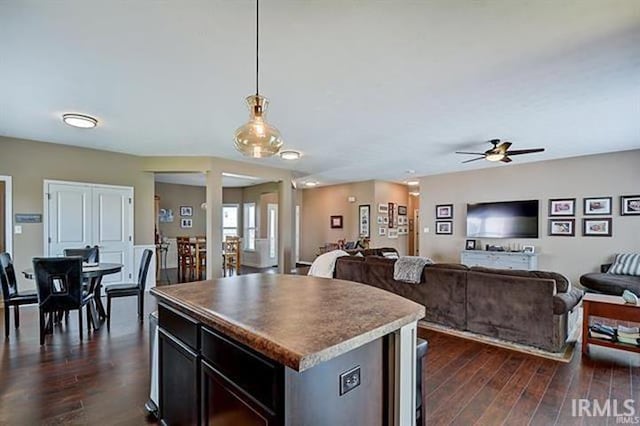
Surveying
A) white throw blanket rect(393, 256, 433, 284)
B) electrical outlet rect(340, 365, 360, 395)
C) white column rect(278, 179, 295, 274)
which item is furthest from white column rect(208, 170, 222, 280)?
electrical outlet rect(340, 365, 360, 395)

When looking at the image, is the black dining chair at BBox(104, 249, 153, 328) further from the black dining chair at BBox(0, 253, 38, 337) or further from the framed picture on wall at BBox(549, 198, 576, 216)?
the framed picture on wall at BBox(549, 198, 576, 216)

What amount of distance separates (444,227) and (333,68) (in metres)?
6.19

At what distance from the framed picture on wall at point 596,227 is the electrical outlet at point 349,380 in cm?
664

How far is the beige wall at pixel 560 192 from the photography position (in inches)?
220

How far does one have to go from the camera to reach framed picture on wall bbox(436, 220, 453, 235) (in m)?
7.81

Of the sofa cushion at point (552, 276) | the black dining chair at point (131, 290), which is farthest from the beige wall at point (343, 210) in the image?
the black dining chair at point (131, 290)

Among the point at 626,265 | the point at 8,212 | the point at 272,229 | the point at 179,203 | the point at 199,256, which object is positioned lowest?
the point at 199,256

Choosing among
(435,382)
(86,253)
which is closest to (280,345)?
(435,382)

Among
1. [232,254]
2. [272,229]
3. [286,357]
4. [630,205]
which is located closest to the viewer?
[286,357]

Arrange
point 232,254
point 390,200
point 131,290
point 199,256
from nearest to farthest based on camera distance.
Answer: point 131,290
point 199,256
point 232,254
point 390,200

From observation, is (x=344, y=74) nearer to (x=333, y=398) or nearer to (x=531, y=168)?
(x=333, y=398)

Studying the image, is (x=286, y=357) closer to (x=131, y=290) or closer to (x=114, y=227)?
(x=131, y=290)

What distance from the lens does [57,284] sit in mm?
3475

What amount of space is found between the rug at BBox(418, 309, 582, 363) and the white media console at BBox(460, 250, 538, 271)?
2.16 m
